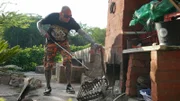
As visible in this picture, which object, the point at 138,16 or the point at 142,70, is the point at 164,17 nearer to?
the point at 138,16

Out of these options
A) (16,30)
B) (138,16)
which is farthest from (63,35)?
(16,30)

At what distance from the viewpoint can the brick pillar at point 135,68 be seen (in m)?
3.63

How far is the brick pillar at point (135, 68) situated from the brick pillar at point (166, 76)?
906mm

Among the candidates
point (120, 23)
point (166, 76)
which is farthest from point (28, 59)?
point (166, 76)

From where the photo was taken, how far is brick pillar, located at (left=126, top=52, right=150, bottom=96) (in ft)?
11.9

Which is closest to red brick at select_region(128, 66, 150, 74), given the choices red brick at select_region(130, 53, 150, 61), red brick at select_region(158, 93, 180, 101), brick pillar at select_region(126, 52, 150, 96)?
brick pillar at select_region(126, 52, 150, 96)

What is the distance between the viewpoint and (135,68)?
3.64 m

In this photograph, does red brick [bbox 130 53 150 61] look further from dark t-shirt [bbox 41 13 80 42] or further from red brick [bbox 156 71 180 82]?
dark t-shirt [bbox 41 13 80 42]

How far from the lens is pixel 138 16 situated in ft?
11.3

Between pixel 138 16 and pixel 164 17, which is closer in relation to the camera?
pixel 164 17

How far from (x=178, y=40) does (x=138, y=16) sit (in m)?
0.99

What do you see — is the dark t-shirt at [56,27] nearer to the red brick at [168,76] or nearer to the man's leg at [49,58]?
the man's leg at [49,58]

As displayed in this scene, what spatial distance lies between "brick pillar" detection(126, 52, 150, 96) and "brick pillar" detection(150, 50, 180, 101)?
906 mm

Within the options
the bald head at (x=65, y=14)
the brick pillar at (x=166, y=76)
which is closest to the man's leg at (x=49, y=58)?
the bald head at (x=65, y=14)
